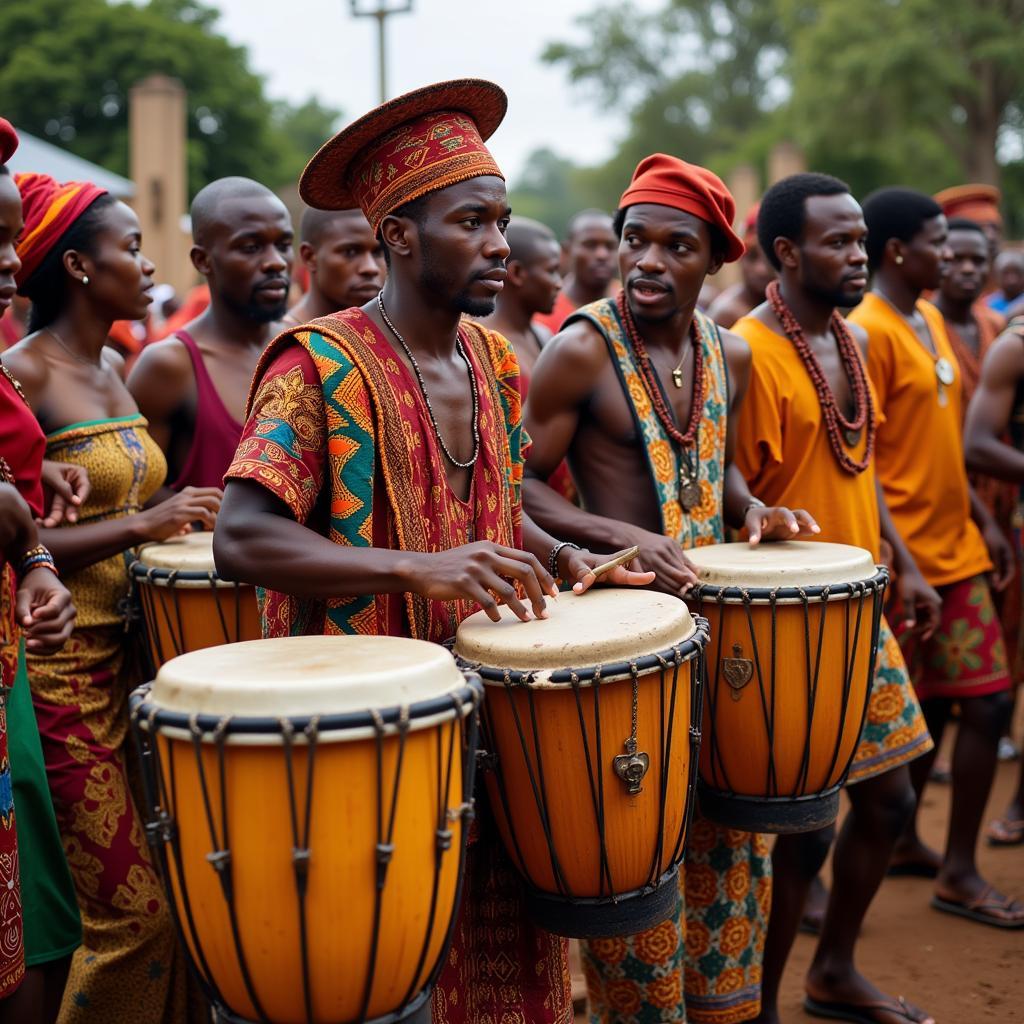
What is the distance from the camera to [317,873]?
203 centimetres

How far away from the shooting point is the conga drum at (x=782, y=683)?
10.3 ft

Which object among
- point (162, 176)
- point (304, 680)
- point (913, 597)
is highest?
point (162, 176)

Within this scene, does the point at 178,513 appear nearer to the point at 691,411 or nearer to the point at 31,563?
the point at 31,563

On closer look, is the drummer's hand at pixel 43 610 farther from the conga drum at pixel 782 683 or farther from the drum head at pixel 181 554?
the conga drum at pixel 782 683

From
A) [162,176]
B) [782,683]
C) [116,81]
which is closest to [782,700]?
[782,683]

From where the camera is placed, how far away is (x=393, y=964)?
213cm

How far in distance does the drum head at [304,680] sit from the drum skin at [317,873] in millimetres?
63

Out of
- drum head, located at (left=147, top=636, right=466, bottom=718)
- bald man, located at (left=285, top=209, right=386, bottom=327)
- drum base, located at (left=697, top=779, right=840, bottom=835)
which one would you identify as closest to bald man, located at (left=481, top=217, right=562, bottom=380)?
bald man, located at (left=285, top=209, right=386, bottom=327)

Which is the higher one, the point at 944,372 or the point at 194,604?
the point at 944,372

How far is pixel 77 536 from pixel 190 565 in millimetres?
337

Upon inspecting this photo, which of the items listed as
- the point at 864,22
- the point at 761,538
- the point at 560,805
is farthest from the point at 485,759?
the point at 864,22

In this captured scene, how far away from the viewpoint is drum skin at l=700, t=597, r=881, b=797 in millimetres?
3139

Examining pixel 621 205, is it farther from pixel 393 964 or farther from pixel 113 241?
pixel 393 964

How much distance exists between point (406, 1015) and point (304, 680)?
2.14 ft
